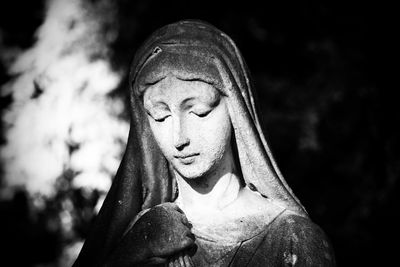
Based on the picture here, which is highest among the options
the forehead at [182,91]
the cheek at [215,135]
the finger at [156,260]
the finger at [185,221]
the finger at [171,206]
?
the forehead at [182,91]

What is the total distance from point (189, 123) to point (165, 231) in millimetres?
518

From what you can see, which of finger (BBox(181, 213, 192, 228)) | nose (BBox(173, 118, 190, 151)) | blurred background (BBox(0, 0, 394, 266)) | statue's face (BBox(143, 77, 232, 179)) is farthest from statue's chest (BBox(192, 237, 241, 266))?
blurred background (BBox(0, 0, 394, 266))

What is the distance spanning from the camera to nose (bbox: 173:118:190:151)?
3865 mm

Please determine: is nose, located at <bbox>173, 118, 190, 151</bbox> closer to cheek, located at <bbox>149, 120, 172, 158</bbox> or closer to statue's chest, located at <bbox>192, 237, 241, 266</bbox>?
cheek, located at <bbox>149, 120, 172, 158</bbox>

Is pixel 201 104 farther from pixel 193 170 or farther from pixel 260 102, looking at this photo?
pixel 260 102

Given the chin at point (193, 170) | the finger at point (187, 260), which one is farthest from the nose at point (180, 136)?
the finger at point (187, 260)

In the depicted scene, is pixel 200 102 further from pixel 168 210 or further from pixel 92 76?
pixel 92 76

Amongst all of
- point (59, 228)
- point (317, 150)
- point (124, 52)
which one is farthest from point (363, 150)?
point (59, 228)

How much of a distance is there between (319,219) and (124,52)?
2.67m

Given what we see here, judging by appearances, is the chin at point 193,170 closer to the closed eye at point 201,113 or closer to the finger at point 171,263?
the closed eye at point 201,113

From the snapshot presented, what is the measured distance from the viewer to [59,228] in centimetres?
850

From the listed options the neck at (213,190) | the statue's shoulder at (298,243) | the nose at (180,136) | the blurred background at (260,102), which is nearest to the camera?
the statue's shoulder at (298,243)

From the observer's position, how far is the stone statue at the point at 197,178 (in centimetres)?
382

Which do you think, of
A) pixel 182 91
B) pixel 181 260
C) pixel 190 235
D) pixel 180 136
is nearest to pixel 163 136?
pixel 180 136
